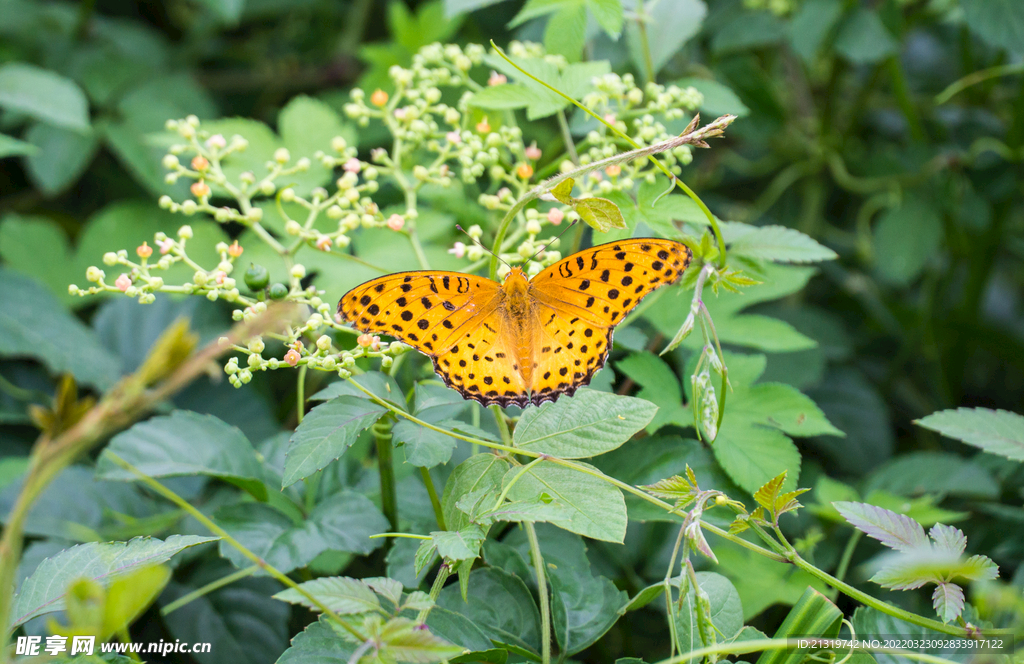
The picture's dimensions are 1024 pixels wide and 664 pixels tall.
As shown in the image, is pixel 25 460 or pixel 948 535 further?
pixel 25 460

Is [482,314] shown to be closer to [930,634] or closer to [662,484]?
[662,484]

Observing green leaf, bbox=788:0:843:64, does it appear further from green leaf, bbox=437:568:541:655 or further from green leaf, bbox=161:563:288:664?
green leaf, bbox=161:563:288:664

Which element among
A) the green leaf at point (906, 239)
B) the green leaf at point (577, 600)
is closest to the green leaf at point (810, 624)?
the green leaf at point (577, 600)

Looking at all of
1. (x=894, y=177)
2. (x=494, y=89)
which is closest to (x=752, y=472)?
(x=494, y=89)

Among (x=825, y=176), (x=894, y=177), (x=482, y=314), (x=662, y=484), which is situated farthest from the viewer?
(x=825, y=176)

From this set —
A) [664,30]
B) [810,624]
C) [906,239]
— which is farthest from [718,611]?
[906,239]

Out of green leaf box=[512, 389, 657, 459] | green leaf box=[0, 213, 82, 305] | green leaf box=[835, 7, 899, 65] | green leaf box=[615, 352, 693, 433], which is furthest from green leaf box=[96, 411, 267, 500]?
green leaf box=[835, 7, 899, 65]
